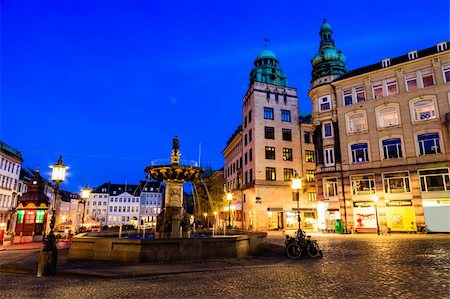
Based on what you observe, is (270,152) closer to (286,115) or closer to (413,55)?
(286,115)

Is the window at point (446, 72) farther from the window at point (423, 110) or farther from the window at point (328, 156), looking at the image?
the window at point (328, 156)

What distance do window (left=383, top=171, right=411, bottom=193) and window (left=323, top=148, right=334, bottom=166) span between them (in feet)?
20.8

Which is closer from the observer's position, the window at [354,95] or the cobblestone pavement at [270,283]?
the cobblestone pavement at [270,283]

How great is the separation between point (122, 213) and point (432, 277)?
10573cm

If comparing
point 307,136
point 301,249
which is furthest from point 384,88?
point 301,249

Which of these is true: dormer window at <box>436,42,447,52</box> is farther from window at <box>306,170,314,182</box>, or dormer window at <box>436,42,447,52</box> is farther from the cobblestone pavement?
the cobblestone pavement

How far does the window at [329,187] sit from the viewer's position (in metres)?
37.8

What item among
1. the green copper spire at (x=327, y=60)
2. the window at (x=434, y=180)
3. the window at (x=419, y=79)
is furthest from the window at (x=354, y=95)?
the window at (x=434, y=180)

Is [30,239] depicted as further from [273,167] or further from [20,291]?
[273,167]

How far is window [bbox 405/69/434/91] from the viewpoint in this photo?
3369cm

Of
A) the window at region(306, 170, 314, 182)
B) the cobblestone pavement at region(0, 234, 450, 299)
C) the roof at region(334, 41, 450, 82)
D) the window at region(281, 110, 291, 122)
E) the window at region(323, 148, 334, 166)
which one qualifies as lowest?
the cobblestone pavement at region(0, 234, 450, 299)

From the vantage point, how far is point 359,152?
3712 cm

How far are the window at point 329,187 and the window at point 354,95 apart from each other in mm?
10114

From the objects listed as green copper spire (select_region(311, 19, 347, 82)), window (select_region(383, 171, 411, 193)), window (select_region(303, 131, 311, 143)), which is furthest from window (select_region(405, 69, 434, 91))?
window (select_region(303, 131, 311, 143))
